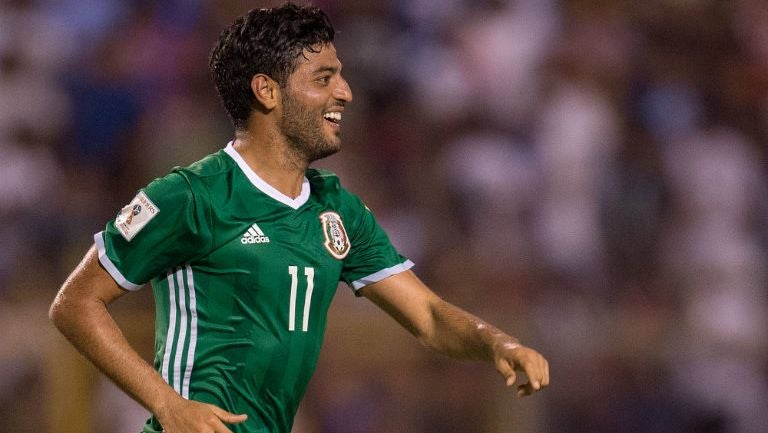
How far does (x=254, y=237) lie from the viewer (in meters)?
3.84

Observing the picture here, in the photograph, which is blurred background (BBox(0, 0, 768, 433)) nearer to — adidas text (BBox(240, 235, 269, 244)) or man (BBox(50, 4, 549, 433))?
man (BBox(50, 4, 549, 433))

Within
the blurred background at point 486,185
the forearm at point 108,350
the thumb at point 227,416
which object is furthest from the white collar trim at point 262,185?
the blurred background at point 486,185

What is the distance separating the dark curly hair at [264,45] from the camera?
13.1 ft

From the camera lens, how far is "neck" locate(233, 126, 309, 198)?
4.00 m

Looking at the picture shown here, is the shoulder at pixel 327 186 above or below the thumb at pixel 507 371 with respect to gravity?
above

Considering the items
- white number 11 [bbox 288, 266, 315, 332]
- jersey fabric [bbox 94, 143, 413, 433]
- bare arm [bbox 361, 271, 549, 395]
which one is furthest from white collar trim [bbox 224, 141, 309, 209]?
bare arm [bbox 361, 271, 549, 395]

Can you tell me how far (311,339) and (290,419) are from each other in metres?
0.27

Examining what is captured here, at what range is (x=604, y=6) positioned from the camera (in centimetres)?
865

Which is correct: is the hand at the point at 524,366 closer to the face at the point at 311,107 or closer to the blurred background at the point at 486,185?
the face at the point at 311,107

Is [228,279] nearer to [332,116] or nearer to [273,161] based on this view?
[273,161]

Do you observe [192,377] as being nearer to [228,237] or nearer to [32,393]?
[228,237]

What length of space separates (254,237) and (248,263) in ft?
0.29

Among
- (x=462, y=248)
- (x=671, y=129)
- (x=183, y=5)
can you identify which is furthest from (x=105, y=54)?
(x=671, y=129)

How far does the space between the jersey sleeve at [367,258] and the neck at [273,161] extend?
338 mm
